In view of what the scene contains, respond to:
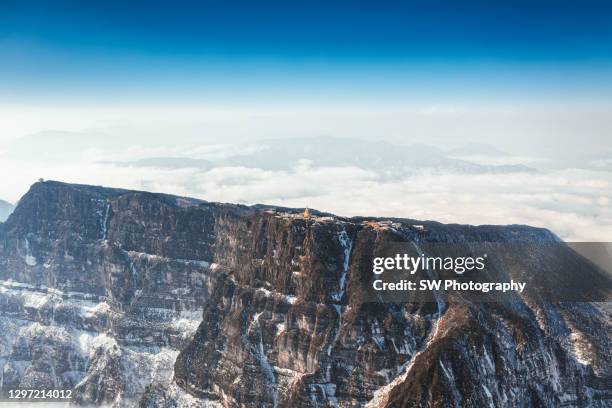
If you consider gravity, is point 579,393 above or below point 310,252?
below

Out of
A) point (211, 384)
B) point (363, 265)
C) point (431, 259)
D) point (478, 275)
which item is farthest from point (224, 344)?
point (478, 275)

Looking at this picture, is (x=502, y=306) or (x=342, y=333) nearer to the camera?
(x=342, y=333)

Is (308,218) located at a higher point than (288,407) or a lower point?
higher

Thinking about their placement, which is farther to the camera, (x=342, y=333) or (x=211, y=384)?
(x=211, y=384)

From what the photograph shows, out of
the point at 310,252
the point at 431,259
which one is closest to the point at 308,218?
the point at 310,252

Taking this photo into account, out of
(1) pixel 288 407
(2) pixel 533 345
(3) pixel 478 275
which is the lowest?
(1) pixel 288 407

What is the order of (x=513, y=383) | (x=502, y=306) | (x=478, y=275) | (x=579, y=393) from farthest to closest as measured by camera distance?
(x=478, y=275), (x=502, y=306), (x=579, y=393), (x=513, y=383)

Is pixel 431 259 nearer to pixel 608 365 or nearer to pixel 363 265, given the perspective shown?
pixel 363 265

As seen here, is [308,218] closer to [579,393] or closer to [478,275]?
[478,275]

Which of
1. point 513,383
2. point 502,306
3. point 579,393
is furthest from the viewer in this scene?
point 502,306
